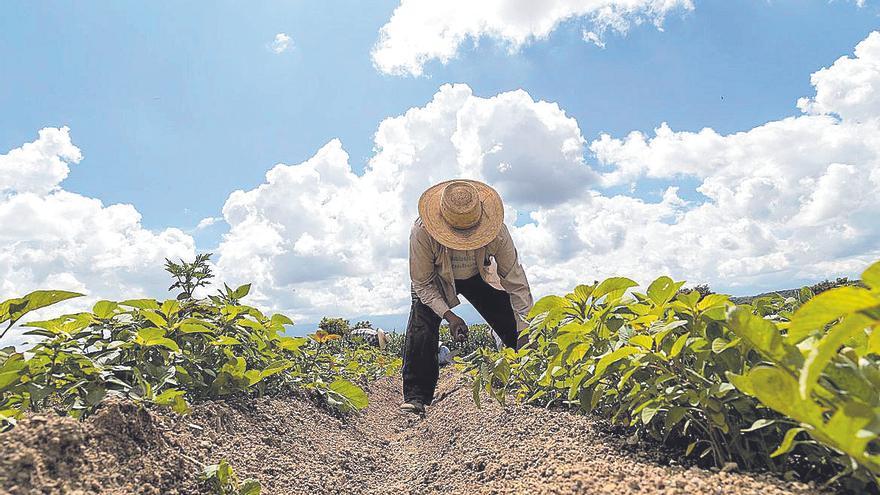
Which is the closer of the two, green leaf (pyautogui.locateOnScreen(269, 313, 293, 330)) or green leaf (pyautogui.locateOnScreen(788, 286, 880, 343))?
green leaf (pyautogui.locateOnScreen(788, 286, 880, 343))

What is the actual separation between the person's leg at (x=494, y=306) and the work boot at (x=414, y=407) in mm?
891

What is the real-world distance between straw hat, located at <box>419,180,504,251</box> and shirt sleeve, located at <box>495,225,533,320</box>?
0.21m

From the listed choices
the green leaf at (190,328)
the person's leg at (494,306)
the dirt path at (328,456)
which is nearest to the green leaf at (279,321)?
the dirt path at (328,456)

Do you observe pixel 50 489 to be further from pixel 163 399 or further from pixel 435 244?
pixel 435 244

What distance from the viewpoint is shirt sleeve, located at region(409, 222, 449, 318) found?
4.79m

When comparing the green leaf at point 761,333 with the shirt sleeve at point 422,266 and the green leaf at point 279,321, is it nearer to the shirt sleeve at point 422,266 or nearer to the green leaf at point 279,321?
the green leaf at point 279,321

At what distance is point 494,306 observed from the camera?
5.05 m

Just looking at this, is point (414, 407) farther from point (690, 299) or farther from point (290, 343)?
point (690, 299)

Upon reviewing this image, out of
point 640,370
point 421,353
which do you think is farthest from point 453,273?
point 640,370

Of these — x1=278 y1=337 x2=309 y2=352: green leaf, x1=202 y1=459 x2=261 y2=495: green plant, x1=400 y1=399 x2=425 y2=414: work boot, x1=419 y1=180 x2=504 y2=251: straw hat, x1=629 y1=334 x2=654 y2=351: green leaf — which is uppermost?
x1=419 y1=180 x2=504 y2=251: straw hat

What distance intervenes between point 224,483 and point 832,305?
1.69 metres

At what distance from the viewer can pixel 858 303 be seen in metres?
0.88

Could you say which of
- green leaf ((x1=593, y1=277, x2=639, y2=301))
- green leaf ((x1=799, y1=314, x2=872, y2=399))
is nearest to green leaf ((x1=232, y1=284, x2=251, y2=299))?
green leaf ((x1=593, y1=277, x2=639, y2=301))

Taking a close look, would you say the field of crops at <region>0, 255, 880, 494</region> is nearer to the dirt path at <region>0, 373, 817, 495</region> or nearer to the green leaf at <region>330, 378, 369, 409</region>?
the dirt path at <region>0, 373, 817, 495</region>
